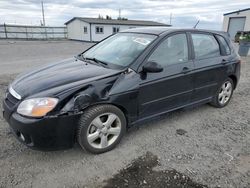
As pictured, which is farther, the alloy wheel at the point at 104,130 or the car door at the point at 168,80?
the car door at the point at 168,80

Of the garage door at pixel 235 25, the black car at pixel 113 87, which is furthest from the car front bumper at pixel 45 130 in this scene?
the garage door at pixel 235 25

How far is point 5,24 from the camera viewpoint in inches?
1220

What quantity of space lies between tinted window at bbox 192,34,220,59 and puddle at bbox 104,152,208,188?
6.92ft

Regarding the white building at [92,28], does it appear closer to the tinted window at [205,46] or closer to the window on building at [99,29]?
the window on building at [99,29]

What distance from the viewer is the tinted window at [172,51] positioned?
3.17m

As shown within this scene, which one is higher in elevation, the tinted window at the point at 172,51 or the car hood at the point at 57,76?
the tinted window at the point at 172,51

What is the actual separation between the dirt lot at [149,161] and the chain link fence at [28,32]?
33.1m

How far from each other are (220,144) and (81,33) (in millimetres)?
31399

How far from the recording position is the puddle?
7.62ft

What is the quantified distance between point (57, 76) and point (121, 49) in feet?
3.71

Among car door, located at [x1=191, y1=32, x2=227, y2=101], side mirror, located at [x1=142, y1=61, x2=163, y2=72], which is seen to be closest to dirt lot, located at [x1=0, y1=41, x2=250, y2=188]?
car door, located at [x1=191, y1=32, x2=227, y2=101]

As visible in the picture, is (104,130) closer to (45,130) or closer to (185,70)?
(45,130)

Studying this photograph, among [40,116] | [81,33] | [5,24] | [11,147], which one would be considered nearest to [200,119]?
[40,116]

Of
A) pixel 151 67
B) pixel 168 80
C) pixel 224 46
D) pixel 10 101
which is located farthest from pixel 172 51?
pixel 10 101
